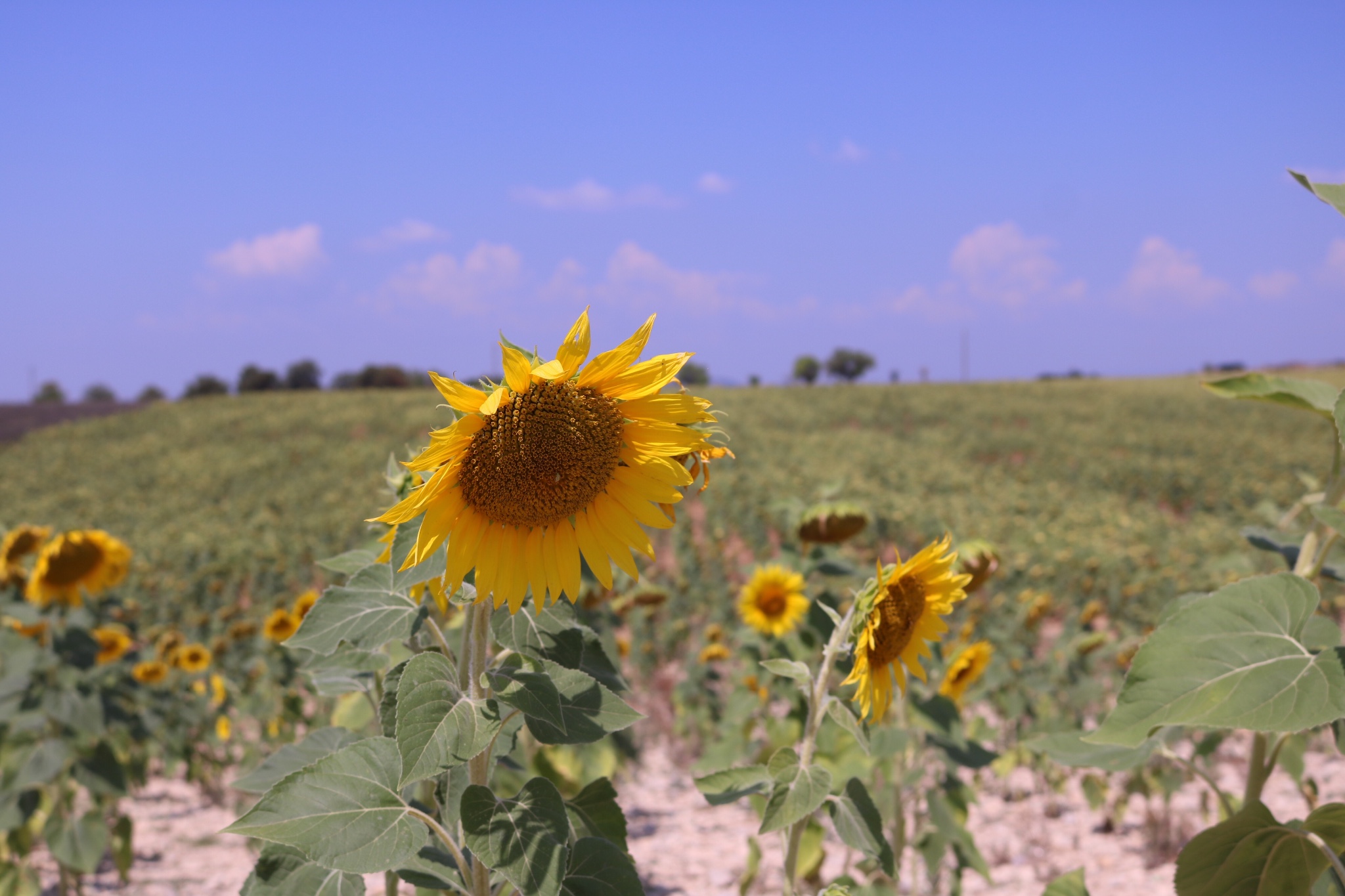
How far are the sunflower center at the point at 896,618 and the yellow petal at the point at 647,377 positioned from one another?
60cm

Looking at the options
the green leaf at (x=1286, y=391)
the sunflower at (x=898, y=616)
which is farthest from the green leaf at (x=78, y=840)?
the green leaf at (x=1286, y=391)

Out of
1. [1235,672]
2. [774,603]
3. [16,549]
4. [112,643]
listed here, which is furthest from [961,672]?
[16,549]

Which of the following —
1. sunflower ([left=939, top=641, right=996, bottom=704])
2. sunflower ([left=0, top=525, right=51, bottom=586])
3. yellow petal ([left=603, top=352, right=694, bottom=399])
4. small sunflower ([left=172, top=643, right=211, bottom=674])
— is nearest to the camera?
yellow petal ([left=603, top=352, right=694, bottom=399])

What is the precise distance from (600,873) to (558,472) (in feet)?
1.86

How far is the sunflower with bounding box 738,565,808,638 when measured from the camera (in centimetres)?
347

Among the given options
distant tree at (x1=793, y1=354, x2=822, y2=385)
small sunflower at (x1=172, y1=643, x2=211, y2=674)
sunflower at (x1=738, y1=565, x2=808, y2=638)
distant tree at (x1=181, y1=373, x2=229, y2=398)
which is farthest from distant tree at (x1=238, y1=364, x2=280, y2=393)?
sunflower at (x1=738, y1=565, x2=808, y2=638)

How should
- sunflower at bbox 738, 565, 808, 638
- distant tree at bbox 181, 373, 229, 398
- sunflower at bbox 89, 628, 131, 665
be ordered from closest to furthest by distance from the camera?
1. sunflower at bbox 738, 565, 808, 638
2. sunflower at bbox 89, 628, 131, 665
3. distant tree at bbox 181, 373, 229, 398

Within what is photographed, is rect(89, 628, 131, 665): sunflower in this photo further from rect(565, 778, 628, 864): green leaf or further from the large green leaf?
the large green leaf

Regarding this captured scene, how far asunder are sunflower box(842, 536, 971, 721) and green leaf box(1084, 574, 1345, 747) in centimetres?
30

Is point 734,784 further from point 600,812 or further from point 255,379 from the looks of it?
point 255,379

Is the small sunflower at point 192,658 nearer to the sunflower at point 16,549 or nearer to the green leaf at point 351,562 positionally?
the sunflower at point 16,549

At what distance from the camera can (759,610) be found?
358cm

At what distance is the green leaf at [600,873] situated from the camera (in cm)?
123

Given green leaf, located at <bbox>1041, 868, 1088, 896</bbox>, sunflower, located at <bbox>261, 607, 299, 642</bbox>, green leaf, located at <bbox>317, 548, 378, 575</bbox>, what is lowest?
sunflower, located at <bbox>261, 607, 299, 642</bbox>
